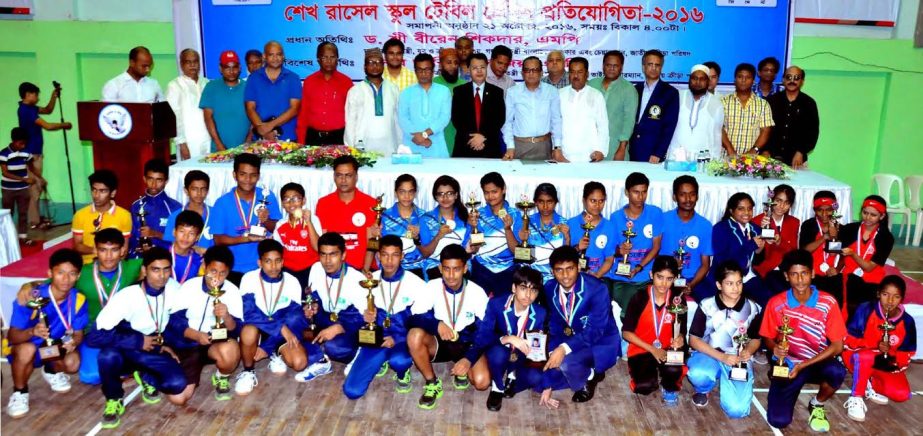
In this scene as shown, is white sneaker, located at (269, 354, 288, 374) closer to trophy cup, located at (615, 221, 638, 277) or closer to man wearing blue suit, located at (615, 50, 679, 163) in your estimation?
trophy cup, located at (615, 221, 638, 277)

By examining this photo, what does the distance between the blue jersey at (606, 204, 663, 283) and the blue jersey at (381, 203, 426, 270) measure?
1445 millimetres

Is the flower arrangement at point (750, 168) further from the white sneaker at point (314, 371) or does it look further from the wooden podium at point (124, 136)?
the wooden podium at point (124, 136)

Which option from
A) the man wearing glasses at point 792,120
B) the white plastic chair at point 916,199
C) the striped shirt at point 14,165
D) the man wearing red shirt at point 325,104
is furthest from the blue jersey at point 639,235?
the striped shirt at point 14,165

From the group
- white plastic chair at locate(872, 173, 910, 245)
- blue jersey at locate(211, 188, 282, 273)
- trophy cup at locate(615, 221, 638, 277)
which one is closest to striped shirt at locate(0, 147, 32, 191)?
blue jersey at locate(211, 188, 282, 273)

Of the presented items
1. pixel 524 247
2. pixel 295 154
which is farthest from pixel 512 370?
pixel 295 154

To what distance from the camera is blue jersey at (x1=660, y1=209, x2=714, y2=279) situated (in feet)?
17.7


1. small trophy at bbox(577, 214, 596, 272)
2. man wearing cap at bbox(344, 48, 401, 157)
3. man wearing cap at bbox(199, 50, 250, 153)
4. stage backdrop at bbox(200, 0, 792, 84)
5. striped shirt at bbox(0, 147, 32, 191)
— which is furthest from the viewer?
stage backdrop at bbox(200, 0, 792, 84)

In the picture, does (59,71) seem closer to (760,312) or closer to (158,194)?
(158,194)

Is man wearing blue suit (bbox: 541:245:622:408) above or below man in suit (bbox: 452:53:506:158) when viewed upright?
below

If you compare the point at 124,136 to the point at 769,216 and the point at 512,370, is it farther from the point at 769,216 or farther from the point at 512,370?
the point at 769,216

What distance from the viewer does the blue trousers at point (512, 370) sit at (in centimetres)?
452

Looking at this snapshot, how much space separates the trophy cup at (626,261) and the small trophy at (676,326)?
679 millimetres

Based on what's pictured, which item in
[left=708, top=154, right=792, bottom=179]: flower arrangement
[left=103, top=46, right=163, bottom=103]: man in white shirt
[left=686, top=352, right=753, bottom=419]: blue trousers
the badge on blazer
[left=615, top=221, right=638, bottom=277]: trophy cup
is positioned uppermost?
[left=103, top=46, right=163, bottom=103]: man in white shirt

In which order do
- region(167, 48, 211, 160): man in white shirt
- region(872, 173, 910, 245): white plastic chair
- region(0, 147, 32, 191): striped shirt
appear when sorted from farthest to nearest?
region(872, 173, 910, 245): white plastic chair < region(0, 147, 32, 191): striped shirt < region(167, 48, 211, 160): man in white shirt
